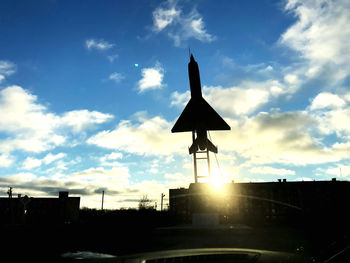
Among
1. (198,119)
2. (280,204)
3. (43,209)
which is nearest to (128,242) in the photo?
(198,119)

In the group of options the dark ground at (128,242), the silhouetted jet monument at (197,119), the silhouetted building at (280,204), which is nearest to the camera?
the dark ground at (128,242)

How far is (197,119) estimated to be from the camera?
669 inches

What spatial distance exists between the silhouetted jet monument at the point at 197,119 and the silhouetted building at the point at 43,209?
27797 millimetres

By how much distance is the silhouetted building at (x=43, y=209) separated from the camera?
36.9 m

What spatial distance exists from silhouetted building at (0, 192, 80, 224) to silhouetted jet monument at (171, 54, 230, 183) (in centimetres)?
2780

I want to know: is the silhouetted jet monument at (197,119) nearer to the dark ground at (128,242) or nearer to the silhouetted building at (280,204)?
the silhouetted building at (280,204)

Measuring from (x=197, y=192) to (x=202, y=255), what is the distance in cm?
1059

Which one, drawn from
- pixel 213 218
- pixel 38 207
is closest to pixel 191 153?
pixel 213 218

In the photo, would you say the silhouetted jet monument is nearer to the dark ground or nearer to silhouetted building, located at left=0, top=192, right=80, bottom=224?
the dark ground

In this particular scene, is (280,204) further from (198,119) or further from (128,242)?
(128,242)

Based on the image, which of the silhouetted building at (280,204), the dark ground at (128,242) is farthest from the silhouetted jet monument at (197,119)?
the dark ground at (128,242)

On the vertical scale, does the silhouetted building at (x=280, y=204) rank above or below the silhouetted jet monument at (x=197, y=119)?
below

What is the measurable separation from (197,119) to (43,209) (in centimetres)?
3520

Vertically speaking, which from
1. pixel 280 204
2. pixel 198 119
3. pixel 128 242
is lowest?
pixel 128 242
